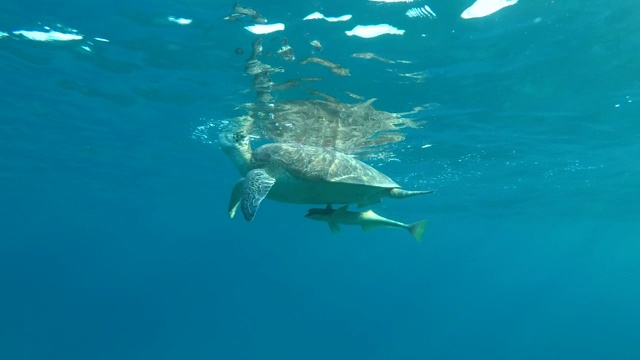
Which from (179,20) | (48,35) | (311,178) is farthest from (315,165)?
(48,35)

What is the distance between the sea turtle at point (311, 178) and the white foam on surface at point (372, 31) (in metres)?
3.38

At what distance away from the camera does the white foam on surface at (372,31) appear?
1089 centimetres

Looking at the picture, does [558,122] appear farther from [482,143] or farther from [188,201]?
[188,201]

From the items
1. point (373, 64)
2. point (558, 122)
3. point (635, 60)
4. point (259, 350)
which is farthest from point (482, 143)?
point (259, 350)

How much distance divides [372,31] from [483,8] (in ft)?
8.03

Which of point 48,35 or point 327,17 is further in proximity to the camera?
point 48,35

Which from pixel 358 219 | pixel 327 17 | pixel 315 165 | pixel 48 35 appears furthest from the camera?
pixel 48 35

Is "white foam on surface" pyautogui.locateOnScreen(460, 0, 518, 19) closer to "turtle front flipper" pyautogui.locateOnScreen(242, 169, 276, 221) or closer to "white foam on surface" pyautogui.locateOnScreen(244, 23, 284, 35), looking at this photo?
"white foam on surface" pyautogui.locateOnScreen(244, 23, 284, 35)

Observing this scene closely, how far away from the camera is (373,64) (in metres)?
12.8

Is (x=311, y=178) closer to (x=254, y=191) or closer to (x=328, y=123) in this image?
(x=254, y=191)

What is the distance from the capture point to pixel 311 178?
825 centimetres

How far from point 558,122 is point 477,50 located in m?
7.62

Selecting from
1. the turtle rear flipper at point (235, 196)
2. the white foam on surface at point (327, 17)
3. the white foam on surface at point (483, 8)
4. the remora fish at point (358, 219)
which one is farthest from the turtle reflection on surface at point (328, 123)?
the remora fish at point (358, 219)

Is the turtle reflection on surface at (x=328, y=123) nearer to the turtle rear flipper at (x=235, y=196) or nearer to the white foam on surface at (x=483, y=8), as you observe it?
the white foam on surface at (x=483, y=8)
